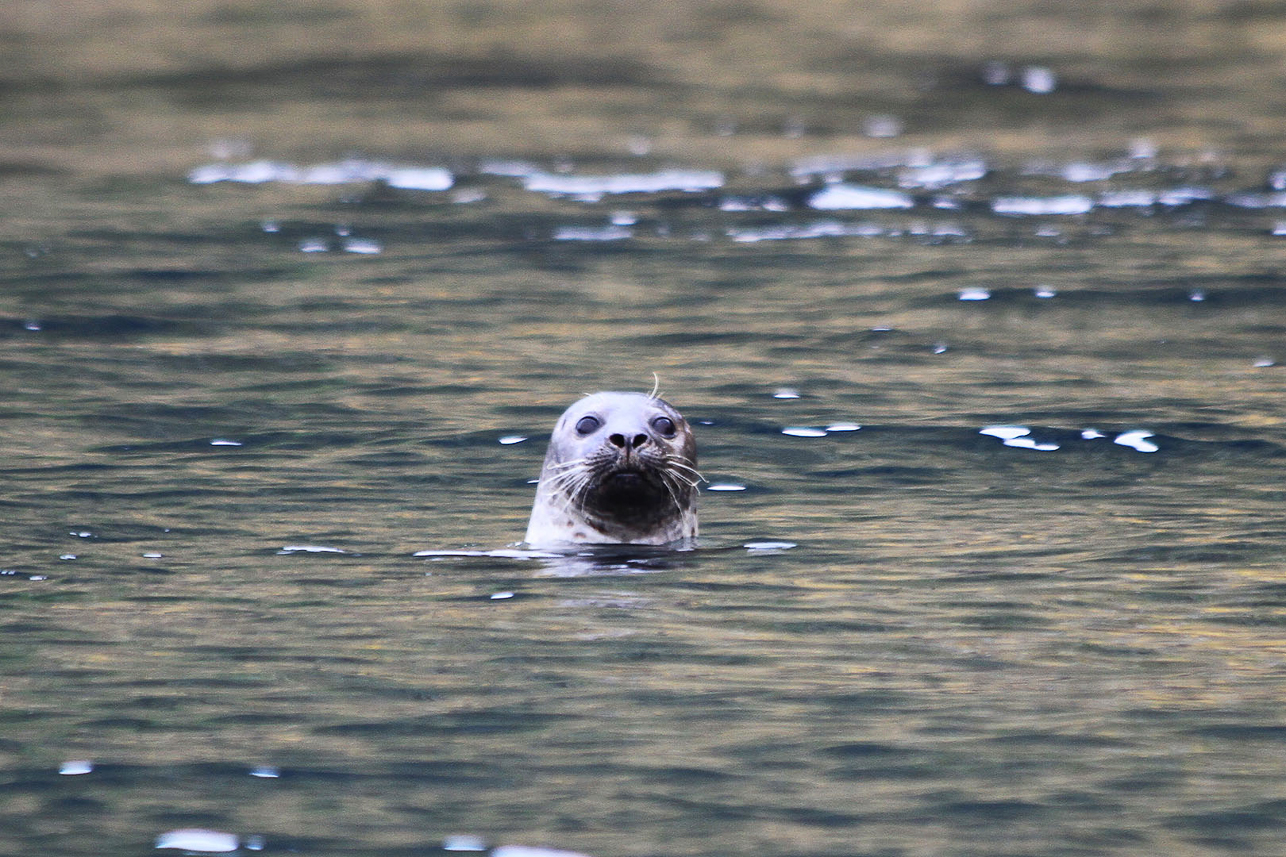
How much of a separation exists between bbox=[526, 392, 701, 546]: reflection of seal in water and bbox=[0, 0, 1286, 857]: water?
0.30 meters

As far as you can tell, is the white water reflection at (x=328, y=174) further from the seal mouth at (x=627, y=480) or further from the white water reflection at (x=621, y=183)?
the seal mouth at (x=627, y=480)

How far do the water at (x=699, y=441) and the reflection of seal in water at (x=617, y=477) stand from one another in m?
0.30

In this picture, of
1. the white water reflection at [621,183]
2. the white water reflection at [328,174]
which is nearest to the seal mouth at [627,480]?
the white water reflection at [621,183]

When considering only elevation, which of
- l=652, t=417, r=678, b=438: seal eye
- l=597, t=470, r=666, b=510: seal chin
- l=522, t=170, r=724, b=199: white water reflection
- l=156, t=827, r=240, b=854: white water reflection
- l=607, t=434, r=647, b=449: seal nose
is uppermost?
l=522, t=170, r=724, b=199: white water reflection

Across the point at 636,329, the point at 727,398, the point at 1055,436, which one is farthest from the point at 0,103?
the point at 1055,436

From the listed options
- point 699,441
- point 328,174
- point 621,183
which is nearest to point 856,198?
point 621,183

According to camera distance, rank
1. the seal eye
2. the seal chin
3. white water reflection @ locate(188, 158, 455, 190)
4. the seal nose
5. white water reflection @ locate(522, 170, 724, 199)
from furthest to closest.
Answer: white water reflection @ locate(188, 158, 455, 190) → white water reflection @ locate(522, 170, 724, 199) → the seal eye → the seal chin → the seal nose

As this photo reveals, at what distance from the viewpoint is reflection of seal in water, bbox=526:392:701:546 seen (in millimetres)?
8984

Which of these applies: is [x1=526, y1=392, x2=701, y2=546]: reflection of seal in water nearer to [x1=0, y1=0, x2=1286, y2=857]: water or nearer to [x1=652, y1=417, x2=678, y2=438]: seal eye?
[x1=652, y1=417, x2=678, y2=438]: seal eye

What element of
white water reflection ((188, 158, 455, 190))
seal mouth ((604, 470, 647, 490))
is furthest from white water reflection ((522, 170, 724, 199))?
seal mouth ((604, 470, 647, 490))

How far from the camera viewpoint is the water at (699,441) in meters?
6.18

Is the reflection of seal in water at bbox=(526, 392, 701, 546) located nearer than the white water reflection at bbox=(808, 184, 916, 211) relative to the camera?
Yes

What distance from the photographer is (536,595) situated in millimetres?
8383

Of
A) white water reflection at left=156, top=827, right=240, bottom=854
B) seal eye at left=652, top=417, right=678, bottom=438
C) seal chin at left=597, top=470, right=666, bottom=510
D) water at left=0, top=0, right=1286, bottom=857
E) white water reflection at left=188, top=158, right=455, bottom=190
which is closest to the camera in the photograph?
white water reflection at left=156, top=827, right=240, bottom=854
